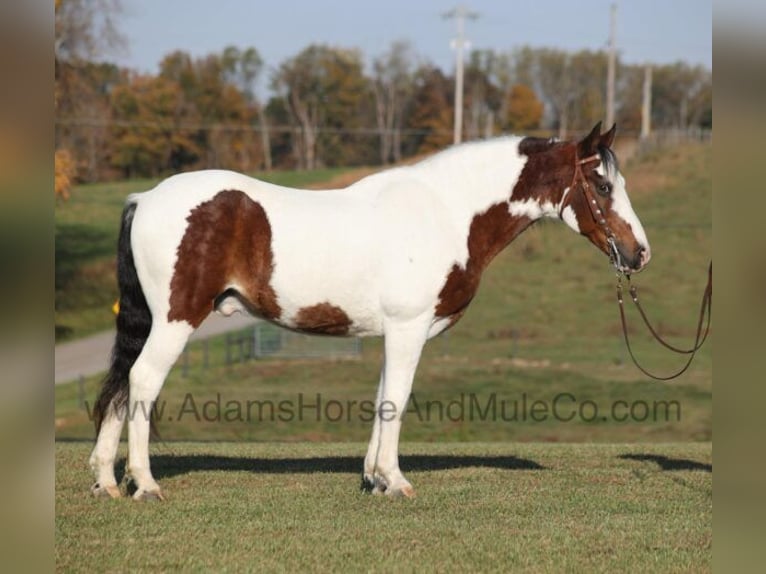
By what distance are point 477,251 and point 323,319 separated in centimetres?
131

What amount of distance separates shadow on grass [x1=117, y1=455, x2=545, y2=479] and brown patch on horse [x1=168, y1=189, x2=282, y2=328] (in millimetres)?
1862

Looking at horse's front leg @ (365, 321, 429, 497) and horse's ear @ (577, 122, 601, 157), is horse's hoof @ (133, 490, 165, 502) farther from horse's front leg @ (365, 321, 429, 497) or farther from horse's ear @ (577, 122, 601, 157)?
horse's ear @ (577, 122, 601, 157)

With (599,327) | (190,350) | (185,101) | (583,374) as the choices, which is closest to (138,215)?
(583,374)

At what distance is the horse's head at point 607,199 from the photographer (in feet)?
27.5

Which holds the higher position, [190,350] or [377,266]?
[377,266]

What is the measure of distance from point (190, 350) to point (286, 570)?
27741 millimetres

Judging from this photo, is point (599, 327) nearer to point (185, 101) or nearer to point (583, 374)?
point (583, 374)

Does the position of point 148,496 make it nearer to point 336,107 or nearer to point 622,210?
point 622,210

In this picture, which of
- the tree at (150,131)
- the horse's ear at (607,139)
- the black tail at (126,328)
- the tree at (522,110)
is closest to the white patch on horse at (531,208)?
the horse's ear at (607,139)

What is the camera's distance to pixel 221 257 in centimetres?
786

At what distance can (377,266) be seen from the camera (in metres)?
8.02

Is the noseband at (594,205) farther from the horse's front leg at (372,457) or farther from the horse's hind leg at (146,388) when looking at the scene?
the horse's hind leg at (146,388)

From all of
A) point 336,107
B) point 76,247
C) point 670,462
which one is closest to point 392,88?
point 336,107

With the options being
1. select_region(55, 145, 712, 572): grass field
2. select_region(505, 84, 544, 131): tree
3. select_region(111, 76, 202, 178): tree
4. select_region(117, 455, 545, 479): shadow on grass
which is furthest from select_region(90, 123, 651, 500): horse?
select_region(505, 84, 544, 131): tree
